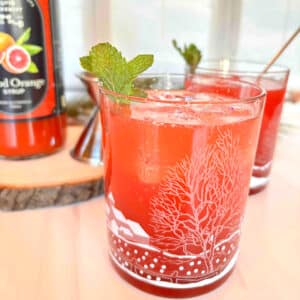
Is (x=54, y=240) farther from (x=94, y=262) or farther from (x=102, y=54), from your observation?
(x=102, y=54)

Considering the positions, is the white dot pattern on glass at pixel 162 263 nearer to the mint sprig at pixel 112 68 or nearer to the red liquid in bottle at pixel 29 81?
the mint sprig at pixel 112 68

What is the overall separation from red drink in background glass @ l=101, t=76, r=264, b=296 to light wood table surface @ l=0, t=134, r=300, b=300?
26mm

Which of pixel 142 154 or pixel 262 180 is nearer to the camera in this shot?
pixel 142 154

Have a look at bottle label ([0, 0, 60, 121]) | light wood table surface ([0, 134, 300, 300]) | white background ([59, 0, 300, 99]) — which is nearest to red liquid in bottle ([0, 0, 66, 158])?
bottle label ([0, 0, 60, 121])

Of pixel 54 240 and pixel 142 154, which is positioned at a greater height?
pixel 142 154

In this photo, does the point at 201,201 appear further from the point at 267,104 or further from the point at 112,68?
the point at 267,104

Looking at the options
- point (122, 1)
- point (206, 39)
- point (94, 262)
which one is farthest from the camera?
point (206, 39)

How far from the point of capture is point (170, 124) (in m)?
0.33

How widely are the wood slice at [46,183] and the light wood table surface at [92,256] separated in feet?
0.05

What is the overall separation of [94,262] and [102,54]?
0.73 feet

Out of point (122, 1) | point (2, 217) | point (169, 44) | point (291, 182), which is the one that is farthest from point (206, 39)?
point (2, 217)

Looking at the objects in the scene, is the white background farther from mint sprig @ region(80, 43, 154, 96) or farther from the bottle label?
mint sprig @ region(80, 43, 154, 96)

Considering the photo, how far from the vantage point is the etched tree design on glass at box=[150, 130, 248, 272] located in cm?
34

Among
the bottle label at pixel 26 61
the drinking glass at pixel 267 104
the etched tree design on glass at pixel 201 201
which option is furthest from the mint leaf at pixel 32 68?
the etched tree design on glass at pixel 201 201
